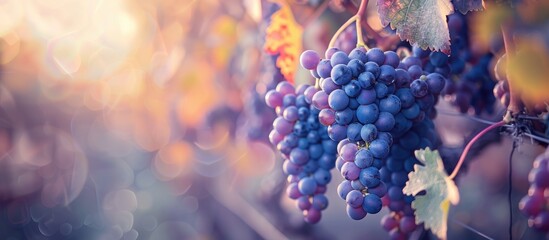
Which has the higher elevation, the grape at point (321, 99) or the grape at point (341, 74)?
the grape at point (341, 74)

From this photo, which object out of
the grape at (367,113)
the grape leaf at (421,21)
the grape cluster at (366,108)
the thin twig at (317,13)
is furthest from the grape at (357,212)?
the thin twig at (317,13)

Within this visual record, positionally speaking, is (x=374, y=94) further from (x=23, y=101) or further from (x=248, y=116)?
(x=23, y=101)

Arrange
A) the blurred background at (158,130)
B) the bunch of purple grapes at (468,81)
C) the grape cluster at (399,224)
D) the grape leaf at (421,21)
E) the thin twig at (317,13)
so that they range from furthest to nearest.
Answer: the blurred background at (158,130)
the thin twig at (317,13)
the bunch of purple grapes at (468,81)
the grape cluster at (399,224)
the grape leaf at (421,21)

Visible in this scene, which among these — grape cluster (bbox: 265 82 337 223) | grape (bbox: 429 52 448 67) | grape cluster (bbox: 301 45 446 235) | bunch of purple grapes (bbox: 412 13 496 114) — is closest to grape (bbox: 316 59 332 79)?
grape cluster (bbox: 301 45 446 235)

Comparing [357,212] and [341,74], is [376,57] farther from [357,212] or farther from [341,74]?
[357,212]

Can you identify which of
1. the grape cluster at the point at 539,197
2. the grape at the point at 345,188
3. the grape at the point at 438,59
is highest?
the grape at the point at 438,59

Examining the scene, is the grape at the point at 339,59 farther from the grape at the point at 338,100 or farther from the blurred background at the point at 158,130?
the blurred background at the point at 158,130
